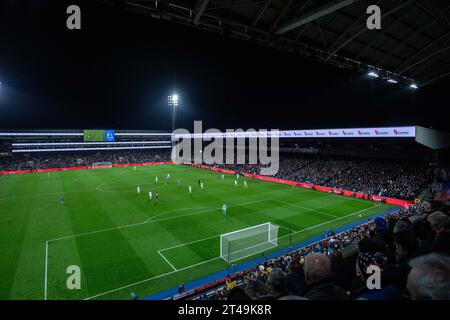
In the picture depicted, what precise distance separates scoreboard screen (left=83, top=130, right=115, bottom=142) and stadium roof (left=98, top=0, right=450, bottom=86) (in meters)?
70.8

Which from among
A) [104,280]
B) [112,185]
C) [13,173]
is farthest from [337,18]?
[13,173]

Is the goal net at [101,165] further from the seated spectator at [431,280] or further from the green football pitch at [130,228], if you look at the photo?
the seated spectator at [431,280]

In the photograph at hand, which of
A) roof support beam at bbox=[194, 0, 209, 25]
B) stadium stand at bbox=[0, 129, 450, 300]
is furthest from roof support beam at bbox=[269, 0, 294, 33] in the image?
stadium stand at bbox=[0, 129, 450, 300]

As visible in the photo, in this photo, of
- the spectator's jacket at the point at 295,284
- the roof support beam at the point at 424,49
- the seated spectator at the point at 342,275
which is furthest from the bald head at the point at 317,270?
the roof support beam at the point at 424,49

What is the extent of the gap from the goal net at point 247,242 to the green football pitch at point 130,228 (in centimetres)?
71

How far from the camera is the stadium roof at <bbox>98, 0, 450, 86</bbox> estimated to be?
10.3m

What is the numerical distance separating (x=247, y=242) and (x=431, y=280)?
17520 millimetres

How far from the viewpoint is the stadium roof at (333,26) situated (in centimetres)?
1029

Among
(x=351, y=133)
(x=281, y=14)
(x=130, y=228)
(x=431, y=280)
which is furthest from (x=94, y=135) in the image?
(x=431, y=280)

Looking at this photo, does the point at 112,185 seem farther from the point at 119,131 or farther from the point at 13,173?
the point at 119,131

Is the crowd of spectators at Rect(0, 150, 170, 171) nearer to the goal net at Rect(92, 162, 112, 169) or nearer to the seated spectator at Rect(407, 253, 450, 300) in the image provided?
the goal net at Rect(92, 162, 112, 169)

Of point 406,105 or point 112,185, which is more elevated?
point 406,105

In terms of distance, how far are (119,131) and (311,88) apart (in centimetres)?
5930
